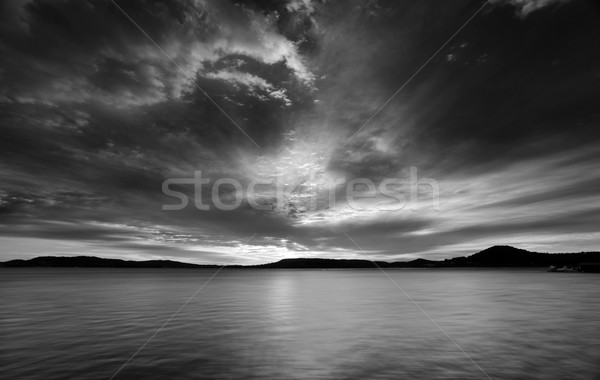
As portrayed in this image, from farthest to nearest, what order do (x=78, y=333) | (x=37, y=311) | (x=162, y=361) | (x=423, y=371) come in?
(x=37, y=311), (x=78, y=333), (x=162, y=361), (x=423, y=371)

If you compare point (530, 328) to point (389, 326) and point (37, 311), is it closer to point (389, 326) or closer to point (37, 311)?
point (389, 326)

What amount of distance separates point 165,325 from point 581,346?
27.0 meters

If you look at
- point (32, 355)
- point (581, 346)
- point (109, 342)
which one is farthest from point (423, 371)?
point (32, 355)

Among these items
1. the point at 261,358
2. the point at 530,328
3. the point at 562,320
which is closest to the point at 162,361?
the point at 261,358

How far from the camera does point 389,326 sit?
87.8ft

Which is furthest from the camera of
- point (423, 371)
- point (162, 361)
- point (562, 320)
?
Answer: point (562, 320)

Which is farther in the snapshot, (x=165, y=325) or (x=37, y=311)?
(x=37, y=311)

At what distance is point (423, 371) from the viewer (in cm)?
1492

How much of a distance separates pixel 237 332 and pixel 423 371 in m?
13.4

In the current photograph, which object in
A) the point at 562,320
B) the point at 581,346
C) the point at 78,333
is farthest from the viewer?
the point at 562,320

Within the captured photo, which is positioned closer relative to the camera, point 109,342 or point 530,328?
point 109,342

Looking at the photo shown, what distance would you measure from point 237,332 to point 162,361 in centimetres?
841

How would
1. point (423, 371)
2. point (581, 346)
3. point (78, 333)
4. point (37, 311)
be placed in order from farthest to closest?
point (37, 311) < point (78, 333) < point (581, 346) < point (423, 371)

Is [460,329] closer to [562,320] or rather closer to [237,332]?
[562,320]
